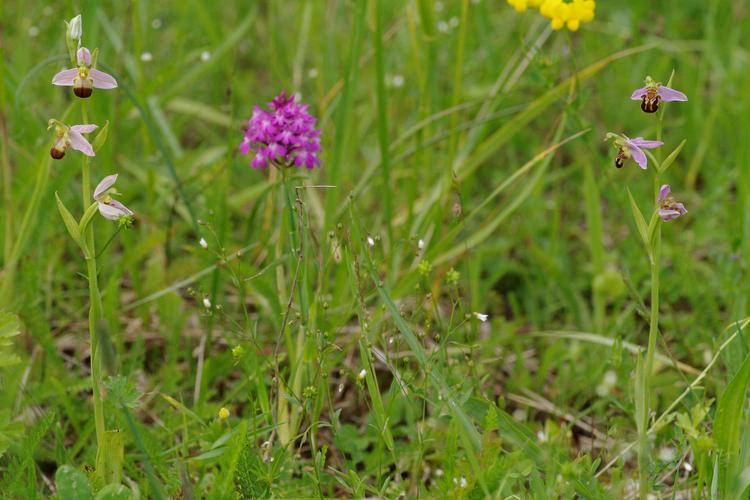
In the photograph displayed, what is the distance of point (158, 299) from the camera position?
2.46m

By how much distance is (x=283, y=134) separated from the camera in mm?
1961

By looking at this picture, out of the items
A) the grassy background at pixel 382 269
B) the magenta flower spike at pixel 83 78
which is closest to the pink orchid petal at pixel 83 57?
the magenta flower spike at pixel 83 78

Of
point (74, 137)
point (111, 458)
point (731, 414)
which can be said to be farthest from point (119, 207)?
point (731, 414)

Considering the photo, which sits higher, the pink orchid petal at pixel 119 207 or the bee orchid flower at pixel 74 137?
the bee orchid flower at pixel 74 137

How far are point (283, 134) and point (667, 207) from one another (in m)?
0.88

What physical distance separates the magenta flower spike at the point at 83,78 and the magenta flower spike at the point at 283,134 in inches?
19.4

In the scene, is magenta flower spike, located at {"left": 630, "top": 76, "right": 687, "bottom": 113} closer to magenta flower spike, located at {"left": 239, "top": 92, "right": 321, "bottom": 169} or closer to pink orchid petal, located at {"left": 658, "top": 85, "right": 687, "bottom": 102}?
pink orchid petal, located at {"left": 658, "top": 85, "right": 687, "bottom": 102}

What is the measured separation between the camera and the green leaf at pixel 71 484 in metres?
1.52

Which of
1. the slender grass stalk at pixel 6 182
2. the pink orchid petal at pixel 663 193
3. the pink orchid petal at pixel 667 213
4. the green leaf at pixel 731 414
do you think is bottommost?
the green leaf at pixel 731 414

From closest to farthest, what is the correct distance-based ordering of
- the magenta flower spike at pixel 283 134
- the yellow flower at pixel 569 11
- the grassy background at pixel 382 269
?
the grassy background at pixel 382 269, the magenta flower spike at pixel 283 134, the yellow flower at pixel 569 11

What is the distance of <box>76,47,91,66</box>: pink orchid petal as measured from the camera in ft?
A: 4.85

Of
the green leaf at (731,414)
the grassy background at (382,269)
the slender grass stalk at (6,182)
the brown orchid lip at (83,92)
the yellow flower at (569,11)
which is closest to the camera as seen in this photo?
the brown orchid lip at (83,92)

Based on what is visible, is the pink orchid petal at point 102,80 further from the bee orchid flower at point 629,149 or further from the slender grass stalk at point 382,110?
the slender grass stalk at point 382,110

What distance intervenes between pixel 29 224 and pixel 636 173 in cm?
211
